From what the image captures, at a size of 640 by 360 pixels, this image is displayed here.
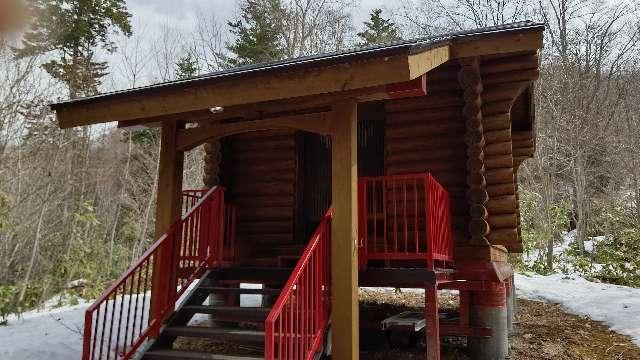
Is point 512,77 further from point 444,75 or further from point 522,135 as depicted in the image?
point 522,135

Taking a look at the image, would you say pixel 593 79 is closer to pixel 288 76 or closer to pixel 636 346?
pixel 636 346

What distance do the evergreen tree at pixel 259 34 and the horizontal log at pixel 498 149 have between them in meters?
18.8

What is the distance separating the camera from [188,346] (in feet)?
25.6

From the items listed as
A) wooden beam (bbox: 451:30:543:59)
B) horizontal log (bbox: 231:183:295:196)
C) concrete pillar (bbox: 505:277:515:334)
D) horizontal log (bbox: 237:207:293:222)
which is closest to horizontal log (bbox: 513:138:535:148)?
concrete pillar (bbox: 505:277:515:334)

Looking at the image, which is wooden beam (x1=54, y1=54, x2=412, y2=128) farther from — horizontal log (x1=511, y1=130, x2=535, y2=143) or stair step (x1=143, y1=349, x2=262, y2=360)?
horizontal log (x1=511, y1=130, x2=535, y2=143)

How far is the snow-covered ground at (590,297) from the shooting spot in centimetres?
995

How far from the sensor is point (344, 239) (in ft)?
17.2

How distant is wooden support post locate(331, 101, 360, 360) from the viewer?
516 cm

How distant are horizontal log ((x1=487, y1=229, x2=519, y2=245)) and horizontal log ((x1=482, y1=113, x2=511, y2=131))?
1443 millimetres

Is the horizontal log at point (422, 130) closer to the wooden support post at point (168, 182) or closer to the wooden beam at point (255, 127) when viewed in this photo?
the wooden beam at point (255, 127)

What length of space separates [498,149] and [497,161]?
6.7 inches

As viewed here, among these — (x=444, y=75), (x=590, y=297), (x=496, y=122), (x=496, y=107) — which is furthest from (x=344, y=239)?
(x=590, y=297)

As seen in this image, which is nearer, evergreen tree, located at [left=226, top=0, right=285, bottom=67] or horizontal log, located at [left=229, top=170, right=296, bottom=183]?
horizontal log, located at [left=229, top=170, right=296, bottom=183]

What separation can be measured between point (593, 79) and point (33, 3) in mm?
23008
